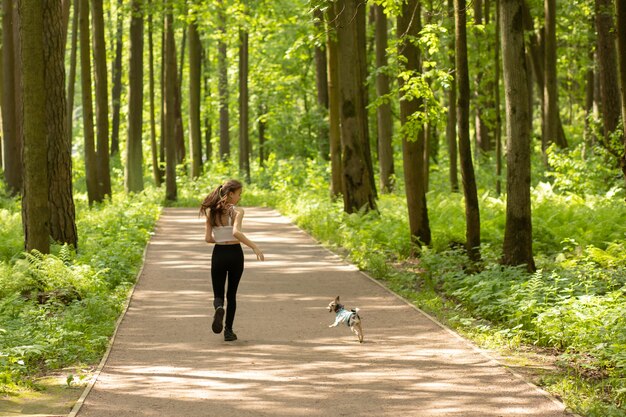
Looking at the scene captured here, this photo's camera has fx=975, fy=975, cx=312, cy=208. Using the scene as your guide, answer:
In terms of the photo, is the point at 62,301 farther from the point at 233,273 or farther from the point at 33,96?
the point at 233,273

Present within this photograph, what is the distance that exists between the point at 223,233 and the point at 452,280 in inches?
204

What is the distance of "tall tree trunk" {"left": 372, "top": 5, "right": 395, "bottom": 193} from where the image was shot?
28362 mm

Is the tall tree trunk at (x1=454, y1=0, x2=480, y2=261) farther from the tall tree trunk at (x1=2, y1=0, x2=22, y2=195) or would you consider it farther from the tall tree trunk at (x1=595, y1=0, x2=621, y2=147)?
the tall tree trunk at (x1=2, y1=0, x2=22, y2=195)

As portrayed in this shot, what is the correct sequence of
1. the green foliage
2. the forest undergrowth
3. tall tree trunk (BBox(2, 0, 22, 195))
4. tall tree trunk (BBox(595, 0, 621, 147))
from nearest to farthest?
the forest undergrowth
the green foliage
tall tree trunk (BBox(595, 0, 621, 147))
tall tree trunk (BBox(2, 0, 22, 195))

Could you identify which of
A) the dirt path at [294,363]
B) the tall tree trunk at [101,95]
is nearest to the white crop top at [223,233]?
the dirt path at [294,363]

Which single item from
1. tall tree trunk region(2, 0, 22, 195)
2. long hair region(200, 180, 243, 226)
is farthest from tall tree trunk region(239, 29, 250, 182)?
long hair region(200, 180, 243, 226)

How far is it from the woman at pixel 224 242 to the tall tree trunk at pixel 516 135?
14.7 feet

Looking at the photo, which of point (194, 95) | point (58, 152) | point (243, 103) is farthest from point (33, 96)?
point (243, 103)

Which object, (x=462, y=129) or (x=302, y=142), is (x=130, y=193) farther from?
(x=462, y=129)

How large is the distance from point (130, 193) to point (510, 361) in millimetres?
25686

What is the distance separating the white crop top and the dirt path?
3.90 feet

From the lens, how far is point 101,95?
92.7 ft

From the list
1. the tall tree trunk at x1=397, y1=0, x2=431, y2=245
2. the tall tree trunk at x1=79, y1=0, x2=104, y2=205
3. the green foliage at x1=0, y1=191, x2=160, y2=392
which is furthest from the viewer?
the tall tree trunk at x1=79, y1=0, x2=104, y2=205

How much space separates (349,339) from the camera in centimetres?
1139
